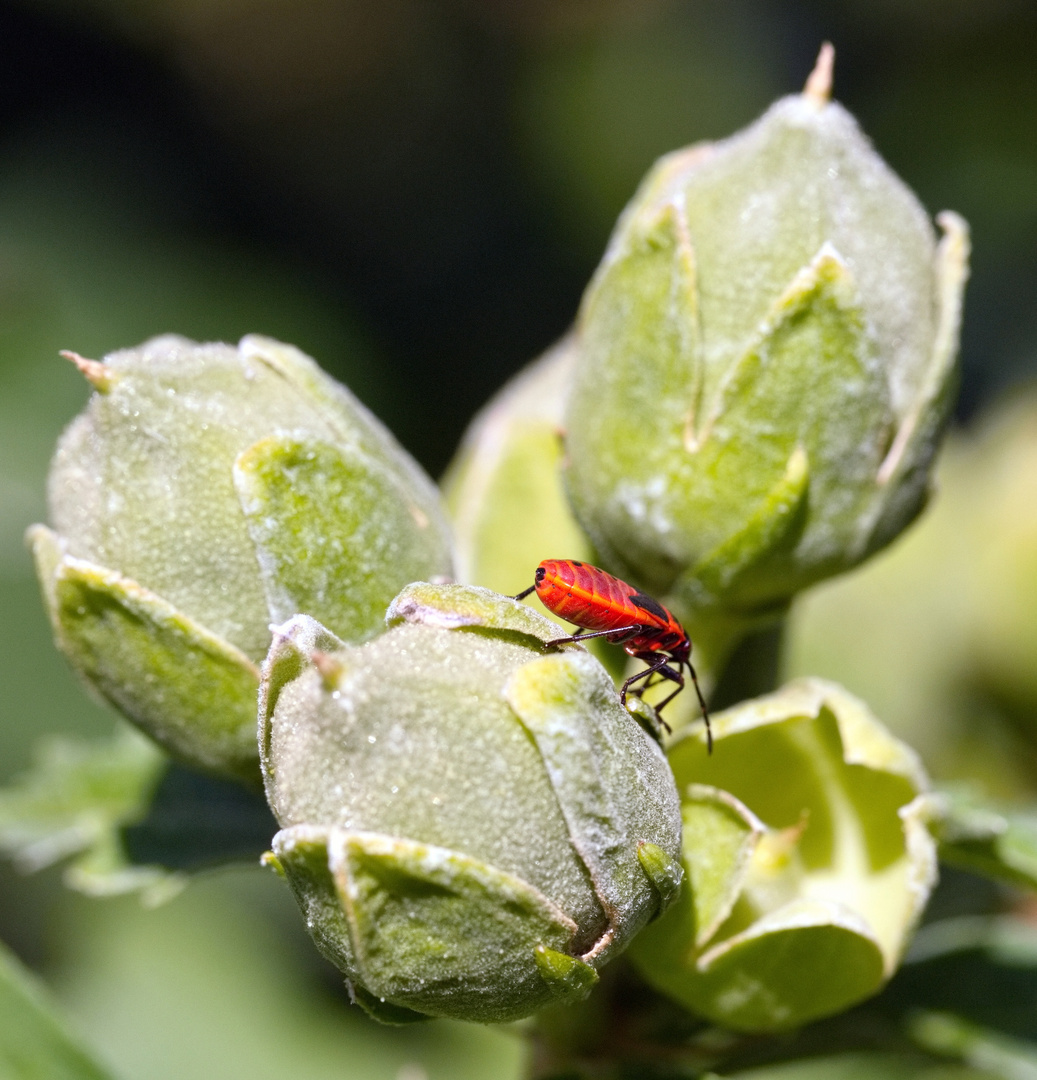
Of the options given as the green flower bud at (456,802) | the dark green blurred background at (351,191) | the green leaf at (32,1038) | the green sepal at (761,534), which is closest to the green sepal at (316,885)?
the green flower bud at (456,802)

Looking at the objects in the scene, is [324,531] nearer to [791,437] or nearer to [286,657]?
[286,657]

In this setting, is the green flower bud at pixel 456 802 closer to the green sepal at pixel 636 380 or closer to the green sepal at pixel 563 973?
the green sepal at pixel 563 973

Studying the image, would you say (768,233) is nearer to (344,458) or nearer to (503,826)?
(344,458)

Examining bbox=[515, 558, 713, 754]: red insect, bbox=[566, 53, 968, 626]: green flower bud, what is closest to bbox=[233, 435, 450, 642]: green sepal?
bbox=[515, 558, 713, 754]: red insect

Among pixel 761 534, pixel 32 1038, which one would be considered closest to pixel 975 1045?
pixel 761 534

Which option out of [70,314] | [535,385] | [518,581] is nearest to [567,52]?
[70,314]
